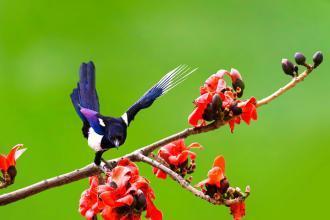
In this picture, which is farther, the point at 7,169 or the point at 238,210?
the point at 7,169

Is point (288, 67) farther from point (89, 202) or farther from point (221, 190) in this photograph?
point (89, 202)

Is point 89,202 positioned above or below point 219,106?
below

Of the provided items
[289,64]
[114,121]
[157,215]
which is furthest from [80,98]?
[289,64]

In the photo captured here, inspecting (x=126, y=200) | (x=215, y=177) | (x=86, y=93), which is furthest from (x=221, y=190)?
(x=86, y=93)

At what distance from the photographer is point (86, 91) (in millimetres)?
936

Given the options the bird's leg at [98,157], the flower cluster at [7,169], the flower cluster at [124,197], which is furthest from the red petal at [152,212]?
the flower cluster at [7,169]

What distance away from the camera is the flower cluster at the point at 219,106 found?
3.02 ft

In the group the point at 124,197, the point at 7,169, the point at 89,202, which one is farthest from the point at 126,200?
the point at 7,169

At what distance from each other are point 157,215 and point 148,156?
13cm

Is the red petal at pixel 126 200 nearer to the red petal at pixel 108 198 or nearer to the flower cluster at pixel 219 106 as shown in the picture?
the red petal at pixel 108 198

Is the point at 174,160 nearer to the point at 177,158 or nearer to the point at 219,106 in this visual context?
the point at 177,158

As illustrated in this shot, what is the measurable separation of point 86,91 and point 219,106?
0.19 metres

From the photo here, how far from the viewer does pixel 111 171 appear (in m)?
0.87

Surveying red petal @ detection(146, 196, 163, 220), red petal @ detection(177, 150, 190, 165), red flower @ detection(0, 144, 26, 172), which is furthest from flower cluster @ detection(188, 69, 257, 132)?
red flower @ detection(0, 144, 26, 172)
